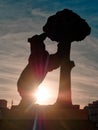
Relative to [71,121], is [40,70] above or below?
above

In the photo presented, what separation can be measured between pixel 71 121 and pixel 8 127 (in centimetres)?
294

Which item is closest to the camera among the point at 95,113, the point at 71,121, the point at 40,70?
the point at 71,121

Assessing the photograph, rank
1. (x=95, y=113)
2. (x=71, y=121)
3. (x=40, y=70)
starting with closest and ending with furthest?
(x=71, y=121)
(x=40, y=70)
(x=95, y=113)

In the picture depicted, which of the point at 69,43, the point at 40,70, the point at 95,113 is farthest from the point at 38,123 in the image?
the point at 95,113

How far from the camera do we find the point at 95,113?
575 ft

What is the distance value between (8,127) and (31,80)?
2.55 m

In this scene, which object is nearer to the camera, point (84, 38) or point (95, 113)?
point (84, 38)

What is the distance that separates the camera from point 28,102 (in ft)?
65.5

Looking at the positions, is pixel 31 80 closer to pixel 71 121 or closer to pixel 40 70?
pixel 40 70

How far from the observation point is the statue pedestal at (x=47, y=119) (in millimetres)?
19141

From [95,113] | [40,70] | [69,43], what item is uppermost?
[95,113]

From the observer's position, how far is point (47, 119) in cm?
1927

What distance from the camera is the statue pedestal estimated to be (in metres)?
19.1

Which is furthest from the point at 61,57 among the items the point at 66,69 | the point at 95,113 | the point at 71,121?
the point at 95,113
